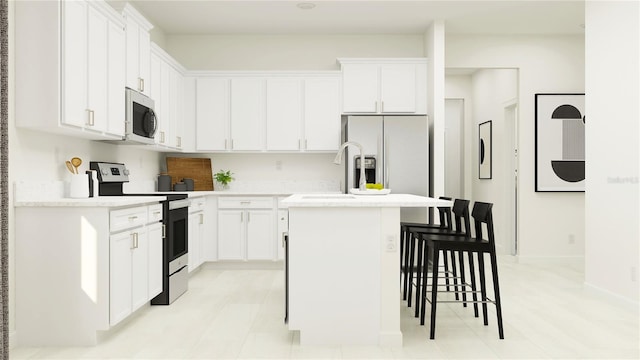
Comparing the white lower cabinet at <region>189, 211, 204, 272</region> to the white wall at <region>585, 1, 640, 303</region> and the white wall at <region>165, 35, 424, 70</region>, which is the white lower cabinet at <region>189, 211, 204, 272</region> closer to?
the white wall at <region>165, 35, 424, 70</region>

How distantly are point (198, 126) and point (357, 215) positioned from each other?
3.37m

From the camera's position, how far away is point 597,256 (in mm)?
4379

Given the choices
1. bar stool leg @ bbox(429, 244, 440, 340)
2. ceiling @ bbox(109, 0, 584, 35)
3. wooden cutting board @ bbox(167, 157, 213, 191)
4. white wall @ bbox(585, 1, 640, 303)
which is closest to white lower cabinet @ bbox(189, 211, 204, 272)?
wooden cutting board @ bbox(167, 157, 213, 191)

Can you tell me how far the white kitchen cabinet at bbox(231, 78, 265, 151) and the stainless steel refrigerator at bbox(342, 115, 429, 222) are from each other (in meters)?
1.10

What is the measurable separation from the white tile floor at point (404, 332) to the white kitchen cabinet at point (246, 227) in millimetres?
986

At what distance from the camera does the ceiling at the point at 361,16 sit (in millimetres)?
5125

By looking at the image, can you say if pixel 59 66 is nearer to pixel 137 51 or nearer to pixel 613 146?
pixel 137 51

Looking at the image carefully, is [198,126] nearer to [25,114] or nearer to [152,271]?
[152,271]

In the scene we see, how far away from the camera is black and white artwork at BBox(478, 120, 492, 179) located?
7.16 meters

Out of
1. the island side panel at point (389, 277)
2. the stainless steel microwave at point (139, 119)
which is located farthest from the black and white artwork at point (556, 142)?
the stainless steel microwave at point (139, 119)

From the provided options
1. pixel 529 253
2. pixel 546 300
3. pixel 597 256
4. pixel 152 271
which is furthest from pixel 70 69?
pixel 529 253

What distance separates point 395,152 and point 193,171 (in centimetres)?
236

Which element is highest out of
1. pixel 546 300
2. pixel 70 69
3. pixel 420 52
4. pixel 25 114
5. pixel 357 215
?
pixel 420 52

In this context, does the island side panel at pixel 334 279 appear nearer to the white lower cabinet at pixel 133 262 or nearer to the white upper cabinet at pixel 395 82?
the white lower cabinet at pixel 133 262
